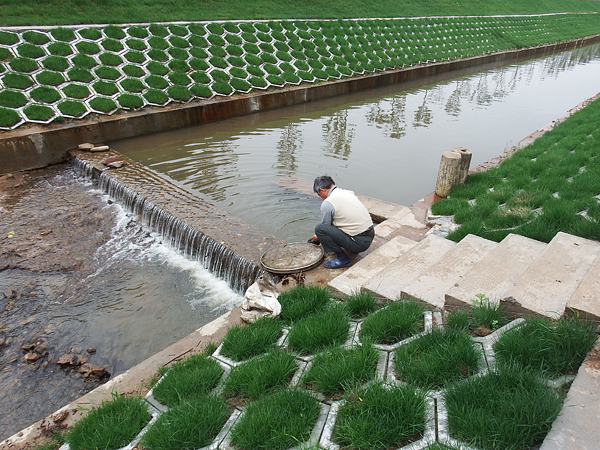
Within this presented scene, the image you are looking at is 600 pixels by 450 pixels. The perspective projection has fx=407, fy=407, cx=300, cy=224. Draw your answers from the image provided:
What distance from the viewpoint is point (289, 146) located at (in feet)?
34.8

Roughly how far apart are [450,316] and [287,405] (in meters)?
1.40

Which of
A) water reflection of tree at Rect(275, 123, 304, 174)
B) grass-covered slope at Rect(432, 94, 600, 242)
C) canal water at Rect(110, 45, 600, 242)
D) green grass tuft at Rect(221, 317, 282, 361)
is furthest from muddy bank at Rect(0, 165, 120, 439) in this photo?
grass-covered slope at Rect(432, 94, 600, 242)

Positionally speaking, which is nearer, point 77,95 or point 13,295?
point 13,295

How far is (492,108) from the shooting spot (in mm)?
14750

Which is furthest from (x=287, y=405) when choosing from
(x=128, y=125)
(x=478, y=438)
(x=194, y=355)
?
(x=128, y=125)

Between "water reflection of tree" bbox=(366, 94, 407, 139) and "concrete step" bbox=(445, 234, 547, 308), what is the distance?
7881mm

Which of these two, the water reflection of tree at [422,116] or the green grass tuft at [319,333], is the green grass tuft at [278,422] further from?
the water reflection of tree at [422,116]

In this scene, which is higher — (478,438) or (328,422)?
(478,438)

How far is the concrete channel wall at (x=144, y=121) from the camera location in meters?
8.95

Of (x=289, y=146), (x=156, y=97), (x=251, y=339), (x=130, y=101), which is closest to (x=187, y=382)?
(x=251, y=339)

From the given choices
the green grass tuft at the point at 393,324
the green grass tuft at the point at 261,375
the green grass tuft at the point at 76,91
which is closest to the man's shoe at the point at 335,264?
the green grass tuft at the point at 393,324

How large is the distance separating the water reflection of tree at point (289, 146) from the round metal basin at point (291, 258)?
400cm

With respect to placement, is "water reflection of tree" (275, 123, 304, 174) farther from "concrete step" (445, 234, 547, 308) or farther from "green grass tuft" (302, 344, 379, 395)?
"green grass tuft" (302, 344, 379, 395)

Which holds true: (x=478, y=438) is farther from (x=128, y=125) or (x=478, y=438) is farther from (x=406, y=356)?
(x=128, y=125)
